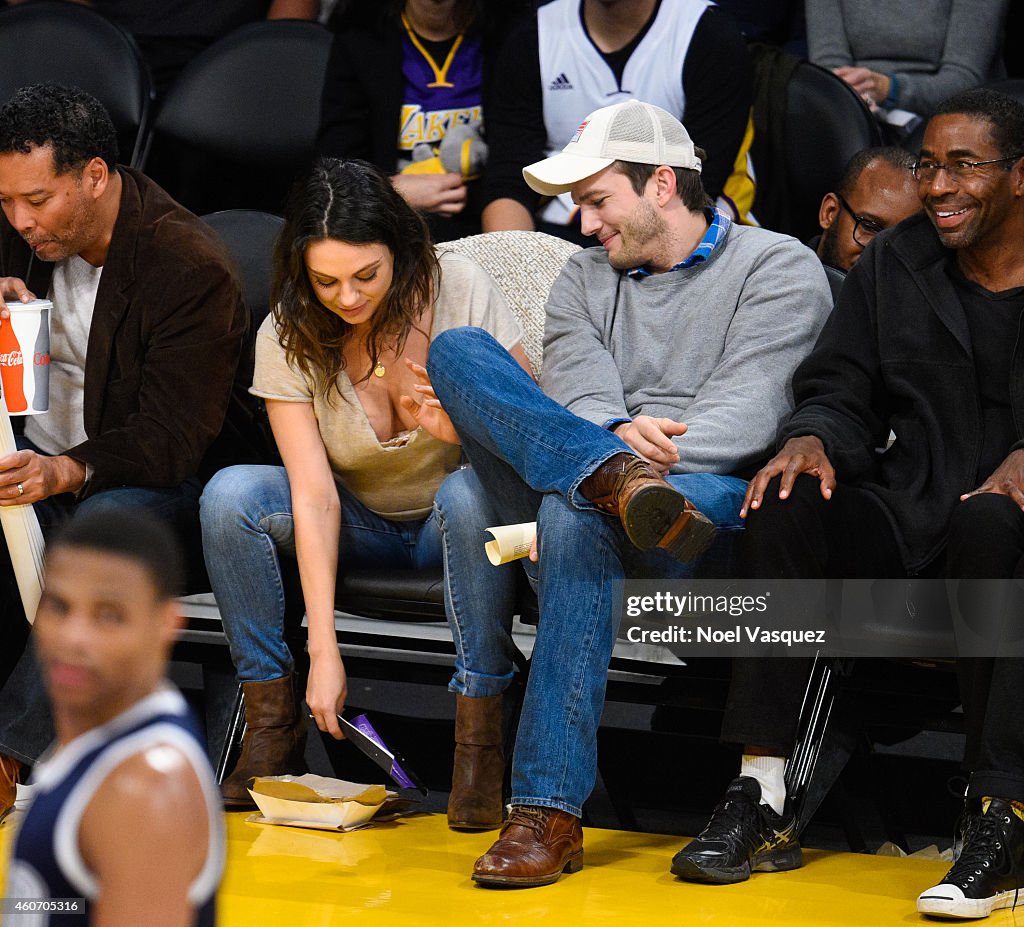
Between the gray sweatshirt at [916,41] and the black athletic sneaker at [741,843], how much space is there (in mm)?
2105

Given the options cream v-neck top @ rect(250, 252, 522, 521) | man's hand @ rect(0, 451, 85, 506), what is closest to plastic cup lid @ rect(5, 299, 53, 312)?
man's hand @ rect(0, 451, 85, 506)

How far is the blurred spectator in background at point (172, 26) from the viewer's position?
416 centimetres

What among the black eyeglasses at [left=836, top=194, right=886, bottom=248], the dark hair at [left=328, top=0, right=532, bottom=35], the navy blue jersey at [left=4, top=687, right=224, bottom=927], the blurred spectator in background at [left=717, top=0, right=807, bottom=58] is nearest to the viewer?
the navy blue jersey at [left=4, top=687, right=224, bottom=927]

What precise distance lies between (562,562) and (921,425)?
677 millimetres

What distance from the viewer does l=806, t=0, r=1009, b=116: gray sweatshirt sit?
375 cm

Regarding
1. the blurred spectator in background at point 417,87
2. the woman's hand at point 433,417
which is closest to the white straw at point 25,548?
the woman's hand at point 433,417

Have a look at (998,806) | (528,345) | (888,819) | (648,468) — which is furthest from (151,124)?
(998,806)

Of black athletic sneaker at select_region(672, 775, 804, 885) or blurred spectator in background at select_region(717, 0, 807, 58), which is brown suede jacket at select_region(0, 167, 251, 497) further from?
blurred spectator in background at select_region(717, 0, 807, 58)

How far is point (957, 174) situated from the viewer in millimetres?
2559

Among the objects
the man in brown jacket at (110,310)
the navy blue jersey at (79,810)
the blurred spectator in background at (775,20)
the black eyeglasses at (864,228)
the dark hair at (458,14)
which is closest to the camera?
the navy blue jersey at (79,810)

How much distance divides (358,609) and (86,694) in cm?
166

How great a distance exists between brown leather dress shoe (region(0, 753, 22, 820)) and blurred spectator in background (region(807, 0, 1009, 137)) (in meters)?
2.42

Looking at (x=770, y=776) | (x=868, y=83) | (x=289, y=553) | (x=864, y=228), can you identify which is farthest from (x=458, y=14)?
(x=770, y=776)

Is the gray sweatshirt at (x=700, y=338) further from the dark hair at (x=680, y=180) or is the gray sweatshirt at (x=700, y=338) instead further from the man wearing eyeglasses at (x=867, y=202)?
the man wearing eyeglasses at (x=867, y=202)
